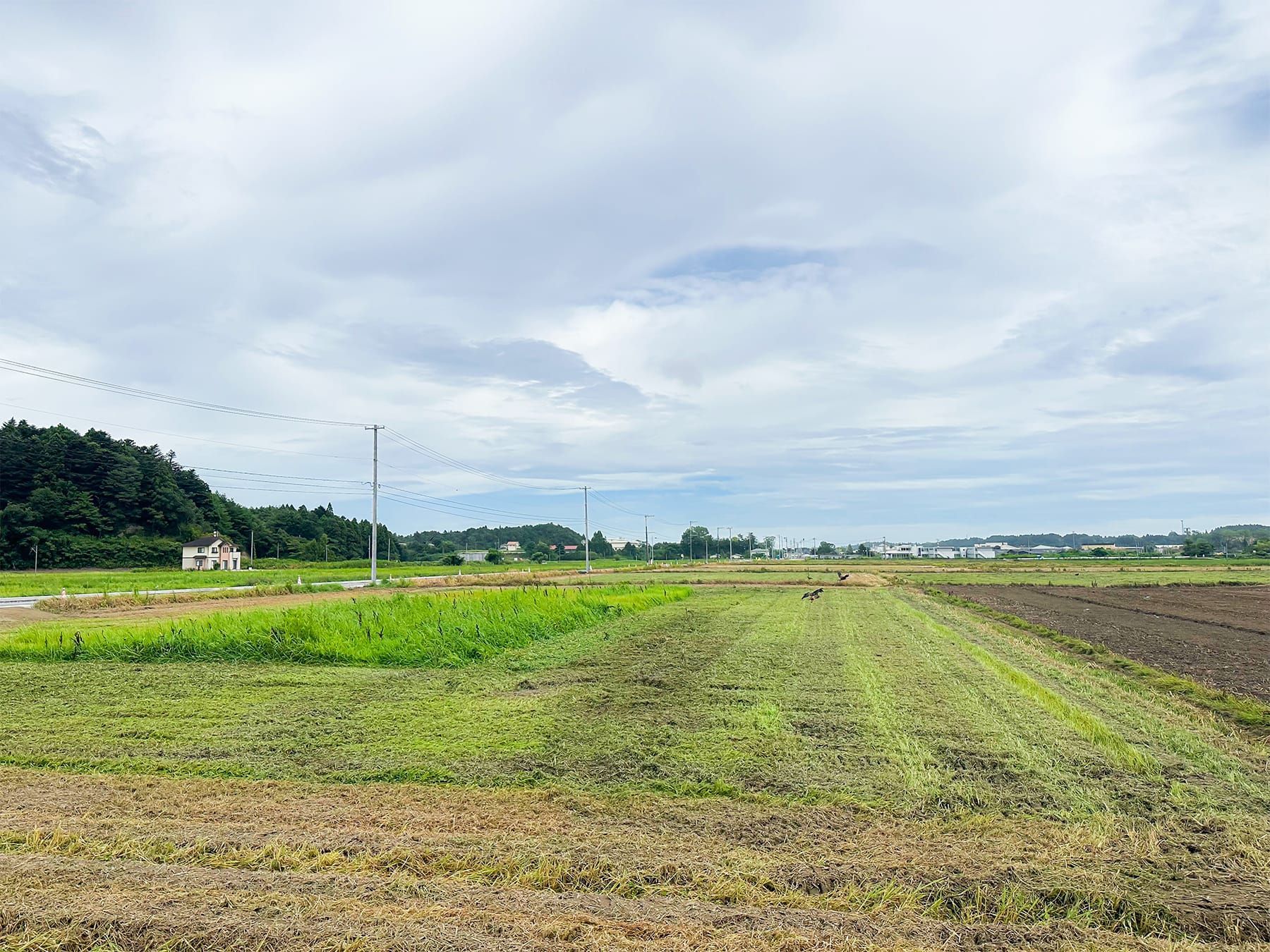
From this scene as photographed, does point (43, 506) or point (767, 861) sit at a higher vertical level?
point (43, 506)

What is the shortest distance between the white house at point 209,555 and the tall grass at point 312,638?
2614 inches

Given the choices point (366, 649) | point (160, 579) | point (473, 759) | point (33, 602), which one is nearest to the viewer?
point (473, 759)

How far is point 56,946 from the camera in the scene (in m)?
3.70

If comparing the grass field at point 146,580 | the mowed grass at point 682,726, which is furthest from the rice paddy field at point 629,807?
the grass field at point 146,580

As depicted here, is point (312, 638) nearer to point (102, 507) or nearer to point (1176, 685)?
point (1176, 685)

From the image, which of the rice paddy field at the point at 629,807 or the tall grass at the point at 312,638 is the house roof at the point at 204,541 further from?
the rice paddy field at the point at 629,807

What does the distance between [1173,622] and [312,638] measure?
26.7 meters

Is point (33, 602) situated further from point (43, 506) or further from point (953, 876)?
point (43, 506)

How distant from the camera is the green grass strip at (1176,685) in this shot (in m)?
10.1

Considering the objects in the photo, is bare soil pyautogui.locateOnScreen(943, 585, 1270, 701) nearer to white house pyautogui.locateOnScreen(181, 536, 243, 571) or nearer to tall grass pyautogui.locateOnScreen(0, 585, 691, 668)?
tall grass pyautogui.locateOnScreen(0, 585, 691, 668)

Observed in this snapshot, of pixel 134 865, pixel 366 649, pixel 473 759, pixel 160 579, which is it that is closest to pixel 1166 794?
pixel 473 759

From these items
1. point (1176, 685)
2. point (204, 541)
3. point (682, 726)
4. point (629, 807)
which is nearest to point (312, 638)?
point (682, 726)

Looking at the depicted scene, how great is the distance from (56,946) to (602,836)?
3.13 metres

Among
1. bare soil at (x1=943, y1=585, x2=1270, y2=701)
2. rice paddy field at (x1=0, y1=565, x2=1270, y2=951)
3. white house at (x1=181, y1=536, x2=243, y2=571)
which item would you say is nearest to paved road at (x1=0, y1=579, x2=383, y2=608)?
rice paddy field at (x1=0, y1=565, x2=1270, y2=951)
